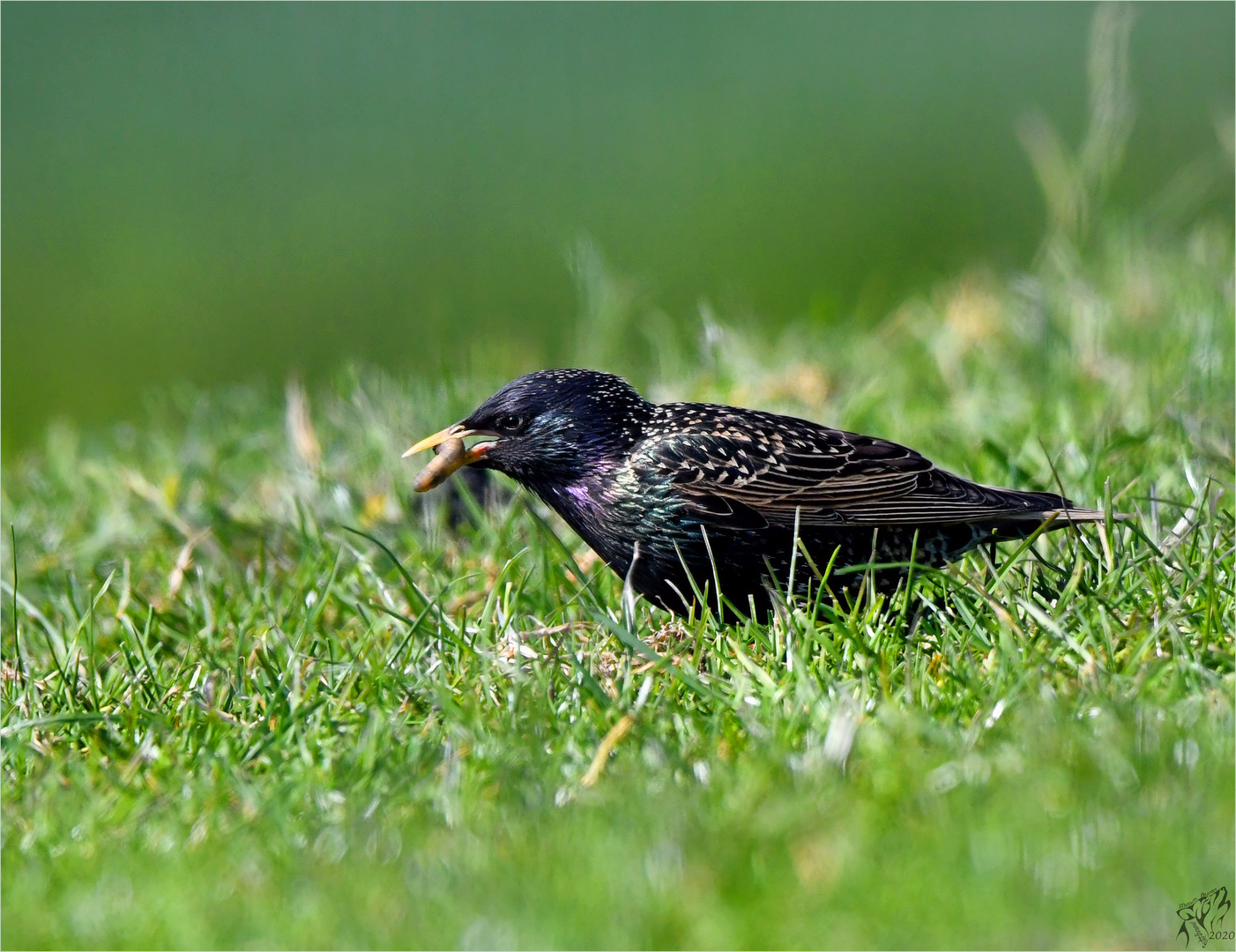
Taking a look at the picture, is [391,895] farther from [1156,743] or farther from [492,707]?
[1156,743]

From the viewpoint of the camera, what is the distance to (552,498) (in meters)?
4.08

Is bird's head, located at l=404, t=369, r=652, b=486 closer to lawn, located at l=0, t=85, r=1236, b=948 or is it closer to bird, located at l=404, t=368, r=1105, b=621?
bird, located at l=404, t=368, r=1105, b=621

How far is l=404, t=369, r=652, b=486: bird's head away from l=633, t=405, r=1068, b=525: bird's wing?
11 centimetres

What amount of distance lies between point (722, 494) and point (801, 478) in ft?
0.87

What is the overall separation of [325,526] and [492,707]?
6.21 feet

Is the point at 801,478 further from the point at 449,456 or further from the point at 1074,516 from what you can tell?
the point at 449,456

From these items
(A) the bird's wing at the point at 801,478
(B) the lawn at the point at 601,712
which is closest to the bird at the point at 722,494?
(A) the bird's wing at the point at 801,478

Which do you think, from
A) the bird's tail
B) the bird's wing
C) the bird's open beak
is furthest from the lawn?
the bird's open beak

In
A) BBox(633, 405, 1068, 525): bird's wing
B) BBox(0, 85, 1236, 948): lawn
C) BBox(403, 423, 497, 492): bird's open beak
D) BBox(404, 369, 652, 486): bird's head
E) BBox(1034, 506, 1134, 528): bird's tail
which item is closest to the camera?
BBox(0, 85, 1236, 948): lawn

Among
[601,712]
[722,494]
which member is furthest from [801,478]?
[601,712]

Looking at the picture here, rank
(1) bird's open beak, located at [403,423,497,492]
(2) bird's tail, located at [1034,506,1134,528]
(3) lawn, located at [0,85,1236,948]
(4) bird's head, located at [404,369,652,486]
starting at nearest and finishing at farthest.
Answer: (3) lawn, located at [0,85,1236,948] < (2) bird's tail, located at [1034,506,1134,528] < (4) bird's head, located at [404,369,652,486] < (1) bird's open beak, located at [403,423,497,492]

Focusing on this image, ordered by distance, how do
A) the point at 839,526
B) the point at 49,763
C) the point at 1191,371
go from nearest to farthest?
the point at 49,763 → the point at 839,526 → the point at 1191,371

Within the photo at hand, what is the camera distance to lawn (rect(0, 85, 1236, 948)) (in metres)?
2.24

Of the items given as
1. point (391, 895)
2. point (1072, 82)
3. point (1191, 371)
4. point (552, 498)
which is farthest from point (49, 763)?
point (1072, 82)
